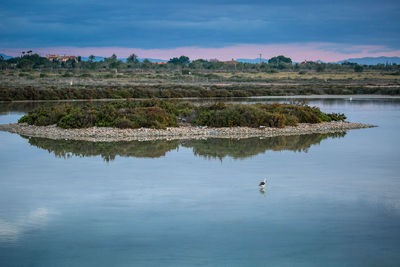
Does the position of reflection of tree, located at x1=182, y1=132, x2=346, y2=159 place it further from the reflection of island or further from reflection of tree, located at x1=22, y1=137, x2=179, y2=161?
reflection of tree, located at x1=22, y1=137, x2=179, y2=161

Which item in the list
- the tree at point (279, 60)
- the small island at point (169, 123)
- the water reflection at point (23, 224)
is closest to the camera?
the water reflection at point (23, 224)

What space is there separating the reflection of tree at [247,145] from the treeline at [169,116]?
7.46 feet

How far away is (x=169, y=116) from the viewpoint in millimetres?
19844

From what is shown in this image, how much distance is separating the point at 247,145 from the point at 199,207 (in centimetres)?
750

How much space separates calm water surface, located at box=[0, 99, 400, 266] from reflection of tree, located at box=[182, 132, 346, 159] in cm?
17

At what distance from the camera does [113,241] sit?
6.76m

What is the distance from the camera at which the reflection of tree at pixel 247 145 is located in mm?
14000

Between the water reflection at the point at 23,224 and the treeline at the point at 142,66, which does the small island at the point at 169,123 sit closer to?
the water reflection at the point at 23,224

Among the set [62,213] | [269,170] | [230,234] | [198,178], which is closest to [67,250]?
[62,213]

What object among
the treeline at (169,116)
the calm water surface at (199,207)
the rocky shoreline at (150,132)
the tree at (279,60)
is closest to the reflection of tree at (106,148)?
the calm water surface at (199,207)

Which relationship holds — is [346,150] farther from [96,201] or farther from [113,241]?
[113,241]

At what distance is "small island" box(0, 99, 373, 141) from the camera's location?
17.9m

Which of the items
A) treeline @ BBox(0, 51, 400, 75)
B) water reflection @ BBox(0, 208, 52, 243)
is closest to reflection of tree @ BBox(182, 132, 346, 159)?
water reflection @ BBox(0, 208, 52, 243)

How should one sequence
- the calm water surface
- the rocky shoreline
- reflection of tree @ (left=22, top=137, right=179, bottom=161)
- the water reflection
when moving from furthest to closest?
the rocky shoreline → reflection of tree @ (left=22, top=137, right=179, bottom=161) → the water reflection → the calm water surface
